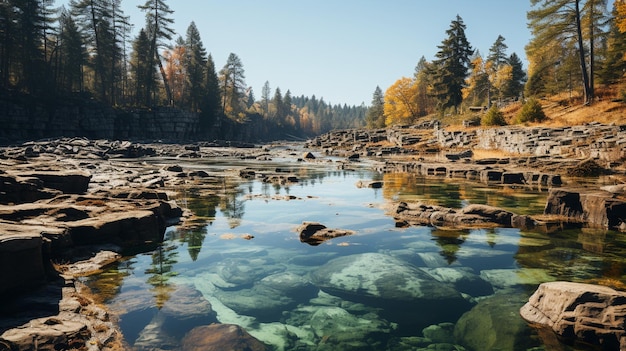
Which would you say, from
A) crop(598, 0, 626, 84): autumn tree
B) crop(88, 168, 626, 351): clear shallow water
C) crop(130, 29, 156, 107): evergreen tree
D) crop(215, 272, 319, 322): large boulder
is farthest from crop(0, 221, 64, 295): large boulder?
crop(130, 29, 156, 107): evergreen tree

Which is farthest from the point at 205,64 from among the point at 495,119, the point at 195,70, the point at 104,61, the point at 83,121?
the point at 495,119

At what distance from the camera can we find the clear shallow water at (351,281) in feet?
17.1

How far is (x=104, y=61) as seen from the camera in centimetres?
6044

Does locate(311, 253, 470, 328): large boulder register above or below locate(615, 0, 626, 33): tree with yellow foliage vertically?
below

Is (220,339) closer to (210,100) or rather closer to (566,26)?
(566,26)

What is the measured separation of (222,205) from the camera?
14.4 metres

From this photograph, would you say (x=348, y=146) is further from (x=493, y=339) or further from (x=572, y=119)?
(x=493, y=339)

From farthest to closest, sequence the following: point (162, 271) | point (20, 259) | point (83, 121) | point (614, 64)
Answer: point (83, 121) → point (614, 64) → point (162, 271) → point (20, 259)

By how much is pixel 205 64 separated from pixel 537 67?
61.4m

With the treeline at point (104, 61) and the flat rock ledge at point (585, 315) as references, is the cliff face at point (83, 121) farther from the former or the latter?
the flat rock ledge at point (585, 315)

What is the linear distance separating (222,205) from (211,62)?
6955 cm

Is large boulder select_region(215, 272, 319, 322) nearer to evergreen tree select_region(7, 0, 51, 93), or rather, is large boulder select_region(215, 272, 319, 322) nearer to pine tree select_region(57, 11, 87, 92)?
evergreen tree select_region(7, 0, 51, 93)

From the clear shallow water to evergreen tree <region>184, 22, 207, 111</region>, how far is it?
65.6 m

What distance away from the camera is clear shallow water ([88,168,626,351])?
5227 millimetres
